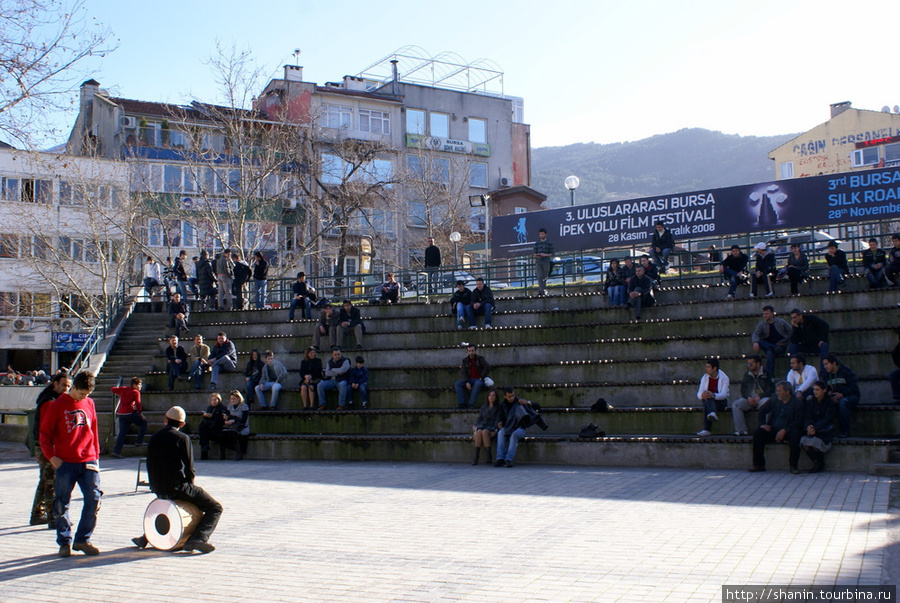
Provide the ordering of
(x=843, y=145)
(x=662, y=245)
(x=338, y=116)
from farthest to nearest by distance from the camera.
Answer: (x=843, y=145)
(x=338, y=116)
(x=662, y=245)

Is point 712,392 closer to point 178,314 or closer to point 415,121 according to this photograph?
point 178,314

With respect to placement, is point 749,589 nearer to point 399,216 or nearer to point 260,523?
point 260,523

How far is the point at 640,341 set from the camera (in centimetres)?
1881

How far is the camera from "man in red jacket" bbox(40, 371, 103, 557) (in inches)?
324

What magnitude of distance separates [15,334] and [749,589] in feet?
155

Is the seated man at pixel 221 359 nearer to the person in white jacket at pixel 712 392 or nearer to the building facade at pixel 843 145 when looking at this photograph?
the person in white jacket at pixel 712 392

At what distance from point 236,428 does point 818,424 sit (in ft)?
35.5

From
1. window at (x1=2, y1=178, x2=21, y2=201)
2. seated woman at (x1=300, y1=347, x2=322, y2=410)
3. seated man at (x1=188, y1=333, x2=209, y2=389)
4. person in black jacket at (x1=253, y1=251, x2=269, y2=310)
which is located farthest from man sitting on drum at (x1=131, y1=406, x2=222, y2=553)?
window at (x1=2, y1=178, x2=21, y2=201)

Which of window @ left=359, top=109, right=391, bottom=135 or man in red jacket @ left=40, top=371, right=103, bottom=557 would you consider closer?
man in red jacket @ left=40, top=371, right=103, bottom=557

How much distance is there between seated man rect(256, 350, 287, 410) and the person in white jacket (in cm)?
904

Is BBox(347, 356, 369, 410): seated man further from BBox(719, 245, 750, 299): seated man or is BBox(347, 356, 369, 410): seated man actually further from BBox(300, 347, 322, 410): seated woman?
BBox(719, 245, 750, 299): seated man

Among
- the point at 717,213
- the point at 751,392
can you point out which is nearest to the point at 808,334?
the point at 751,392

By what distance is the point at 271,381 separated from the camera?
19.4 metres

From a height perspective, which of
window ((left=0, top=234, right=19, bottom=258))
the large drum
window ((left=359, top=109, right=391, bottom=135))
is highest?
window ((left=359, top=109, right=391, bottom=135))
